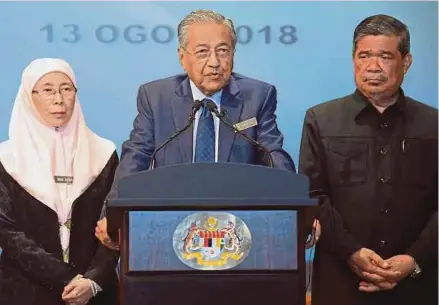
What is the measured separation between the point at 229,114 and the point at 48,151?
0.80 meters

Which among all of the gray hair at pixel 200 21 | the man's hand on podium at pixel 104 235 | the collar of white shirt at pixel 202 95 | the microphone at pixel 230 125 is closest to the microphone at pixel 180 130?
the microphone at pixel 230 125

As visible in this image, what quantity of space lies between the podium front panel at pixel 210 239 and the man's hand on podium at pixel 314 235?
1.60 ft

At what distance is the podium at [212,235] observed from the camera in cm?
229

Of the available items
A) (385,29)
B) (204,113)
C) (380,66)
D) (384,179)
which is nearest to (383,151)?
(384,179)

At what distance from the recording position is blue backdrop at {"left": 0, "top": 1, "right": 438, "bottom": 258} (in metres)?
3.45

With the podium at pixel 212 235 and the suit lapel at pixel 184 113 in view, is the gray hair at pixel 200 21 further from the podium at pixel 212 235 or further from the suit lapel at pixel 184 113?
the podium at pixel 212 235

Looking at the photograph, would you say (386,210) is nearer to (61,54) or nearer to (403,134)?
(403,134)

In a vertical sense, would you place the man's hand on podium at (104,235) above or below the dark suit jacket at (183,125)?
below

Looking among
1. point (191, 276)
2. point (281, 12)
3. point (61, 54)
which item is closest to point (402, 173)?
point (281, 12)

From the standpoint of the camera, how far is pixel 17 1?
11.5ft

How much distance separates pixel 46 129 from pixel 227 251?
4.30 feet

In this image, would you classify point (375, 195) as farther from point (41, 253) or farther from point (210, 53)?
point (41, 253)

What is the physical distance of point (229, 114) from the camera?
3.21 metres

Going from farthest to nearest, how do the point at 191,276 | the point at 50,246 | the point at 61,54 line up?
the point at 61,54 < the point at 50,246 < the point at 191,276
